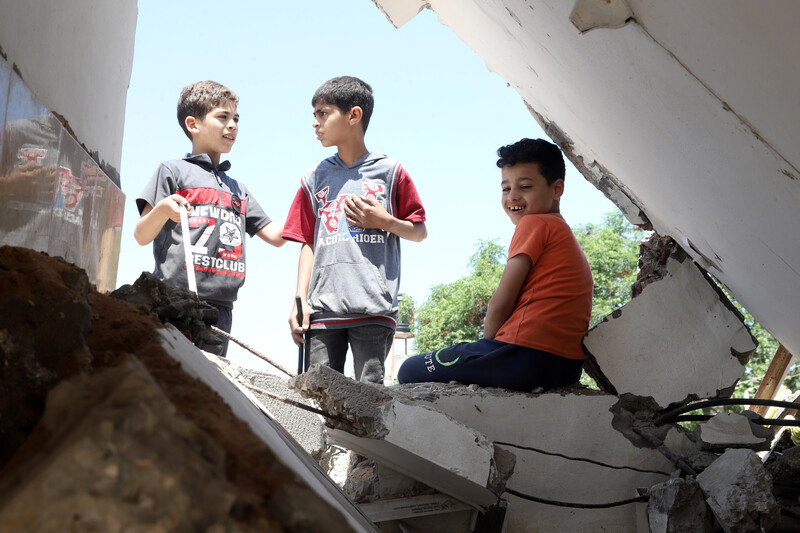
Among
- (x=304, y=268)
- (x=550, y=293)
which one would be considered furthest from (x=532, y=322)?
(x=304, y=268)

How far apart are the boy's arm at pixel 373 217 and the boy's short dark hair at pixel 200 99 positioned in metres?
0.96

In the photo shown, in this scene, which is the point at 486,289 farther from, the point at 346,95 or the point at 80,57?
the point at 80,57

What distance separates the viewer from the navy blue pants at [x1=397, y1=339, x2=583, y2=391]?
2.94m

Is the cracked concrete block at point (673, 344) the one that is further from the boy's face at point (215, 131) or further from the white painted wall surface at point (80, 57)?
the white painted wall surface at point (80, 57)

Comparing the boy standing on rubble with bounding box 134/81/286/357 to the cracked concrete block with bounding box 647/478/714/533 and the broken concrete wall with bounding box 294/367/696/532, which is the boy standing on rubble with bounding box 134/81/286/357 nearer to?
the broken concrete wall with bounding box 294/367/696/532

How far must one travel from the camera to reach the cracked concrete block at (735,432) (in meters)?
3.00

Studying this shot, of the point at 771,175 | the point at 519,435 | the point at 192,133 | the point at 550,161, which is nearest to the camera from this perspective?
the point at 771,175

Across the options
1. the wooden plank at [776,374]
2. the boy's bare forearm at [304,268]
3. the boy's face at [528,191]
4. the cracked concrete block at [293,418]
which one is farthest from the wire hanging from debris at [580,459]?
the wooden plank at [776,374]

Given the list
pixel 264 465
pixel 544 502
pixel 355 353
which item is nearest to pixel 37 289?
pixel 264 465

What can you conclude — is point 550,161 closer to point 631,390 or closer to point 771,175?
point 631,390

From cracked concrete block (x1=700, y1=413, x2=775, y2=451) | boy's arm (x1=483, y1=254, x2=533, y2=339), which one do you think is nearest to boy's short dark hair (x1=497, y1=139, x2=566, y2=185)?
boy's arm (x1=483, y1=254, x2=533, y2=339)

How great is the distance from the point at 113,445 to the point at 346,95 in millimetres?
3226

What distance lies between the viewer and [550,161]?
11.0ft

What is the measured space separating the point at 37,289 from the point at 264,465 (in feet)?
1.15
